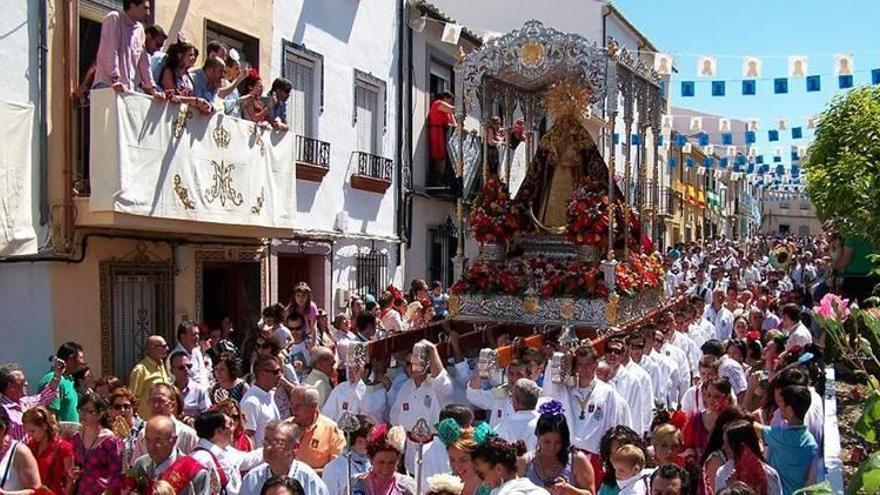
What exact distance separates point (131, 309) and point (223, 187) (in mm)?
A: 1630

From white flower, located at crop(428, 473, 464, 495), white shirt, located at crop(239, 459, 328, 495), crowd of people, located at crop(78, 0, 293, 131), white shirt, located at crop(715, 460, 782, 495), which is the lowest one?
white shirt, located at crop(715, 460, 782, 495)

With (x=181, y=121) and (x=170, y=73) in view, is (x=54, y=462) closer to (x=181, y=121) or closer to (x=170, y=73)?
(x=181, y=121)

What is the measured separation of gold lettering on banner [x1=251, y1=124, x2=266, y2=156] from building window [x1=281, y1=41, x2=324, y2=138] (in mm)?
2458

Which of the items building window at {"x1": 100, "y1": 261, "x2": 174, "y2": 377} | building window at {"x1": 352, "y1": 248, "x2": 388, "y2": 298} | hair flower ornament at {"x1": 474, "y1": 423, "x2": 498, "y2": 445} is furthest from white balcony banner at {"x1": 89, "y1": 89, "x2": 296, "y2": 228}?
hair flower ornament at {"x1": 474, "y1": 423, "x2": 498, "y2": 445}

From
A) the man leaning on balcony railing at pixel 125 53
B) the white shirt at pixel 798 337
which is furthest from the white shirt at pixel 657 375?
the man leaning on balcony railing at pixel 125 53

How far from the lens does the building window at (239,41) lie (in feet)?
37.7

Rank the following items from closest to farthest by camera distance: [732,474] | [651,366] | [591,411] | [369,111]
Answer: [732,474] < [591,411] < [651,366] < [369,111]

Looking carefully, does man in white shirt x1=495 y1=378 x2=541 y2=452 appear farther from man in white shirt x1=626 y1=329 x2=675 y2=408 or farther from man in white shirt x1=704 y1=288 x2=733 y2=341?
man in white shirt x1=704 y1=288 x2=733 y2=341

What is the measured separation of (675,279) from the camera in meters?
18.3

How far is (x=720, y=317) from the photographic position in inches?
518

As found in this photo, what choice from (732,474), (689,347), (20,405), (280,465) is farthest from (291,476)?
(689,347)

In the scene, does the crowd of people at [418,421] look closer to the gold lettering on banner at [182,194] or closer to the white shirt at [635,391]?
the white shirt at [635,391]

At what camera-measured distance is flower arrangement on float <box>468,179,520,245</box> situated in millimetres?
12312

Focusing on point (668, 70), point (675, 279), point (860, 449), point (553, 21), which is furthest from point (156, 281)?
point (553, 21)
